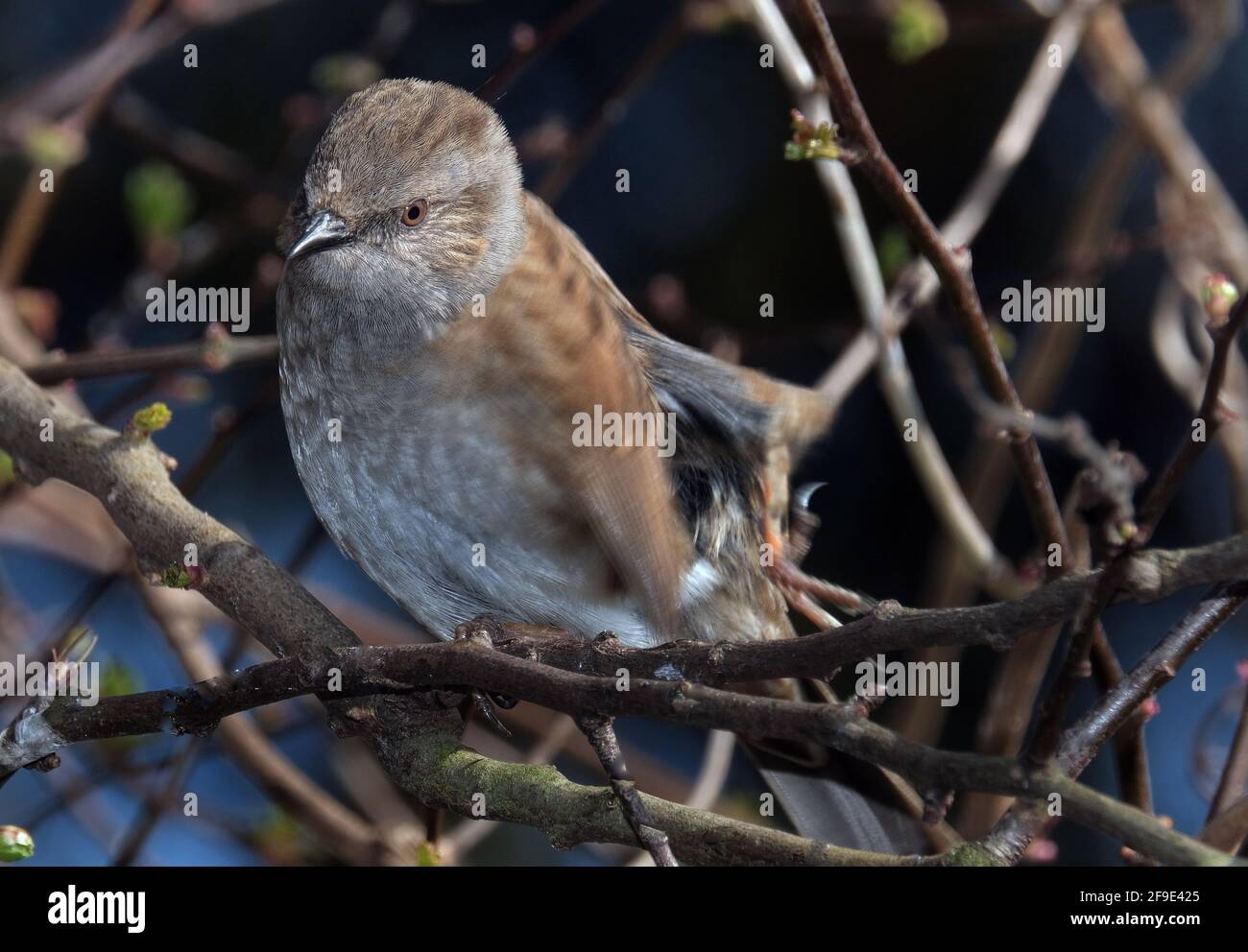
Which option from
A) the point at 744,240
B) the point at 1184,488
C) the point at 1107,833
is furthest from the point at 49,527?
the point at 1184,488

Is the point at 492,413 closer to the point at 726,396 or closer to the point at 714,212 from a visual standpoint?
the point at 726,396

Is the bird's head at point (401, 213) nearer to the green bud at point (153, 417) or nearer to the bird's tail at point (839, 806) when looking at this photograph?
the green bud at point (153, 417)

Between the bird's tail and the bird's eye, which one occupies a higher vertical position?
the bird's eye

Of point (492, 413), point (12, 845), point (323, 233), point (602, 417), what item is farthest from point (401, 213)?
point (12, 845)

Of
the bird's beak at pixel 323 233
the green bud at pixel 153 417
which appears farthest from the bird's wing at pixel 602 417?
the green bud at pixel 153 417

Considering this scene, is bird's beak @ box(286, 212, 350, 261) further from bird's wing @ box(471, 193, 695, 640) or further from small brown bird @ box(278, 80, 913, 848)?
bird's wing @ box(471, 193, 695, 640)

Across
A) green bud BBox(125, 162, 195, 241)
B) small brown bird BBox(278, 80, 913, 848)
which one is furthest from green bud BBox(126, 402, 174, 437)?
green bud BBox(125, 162, 195, 241)
